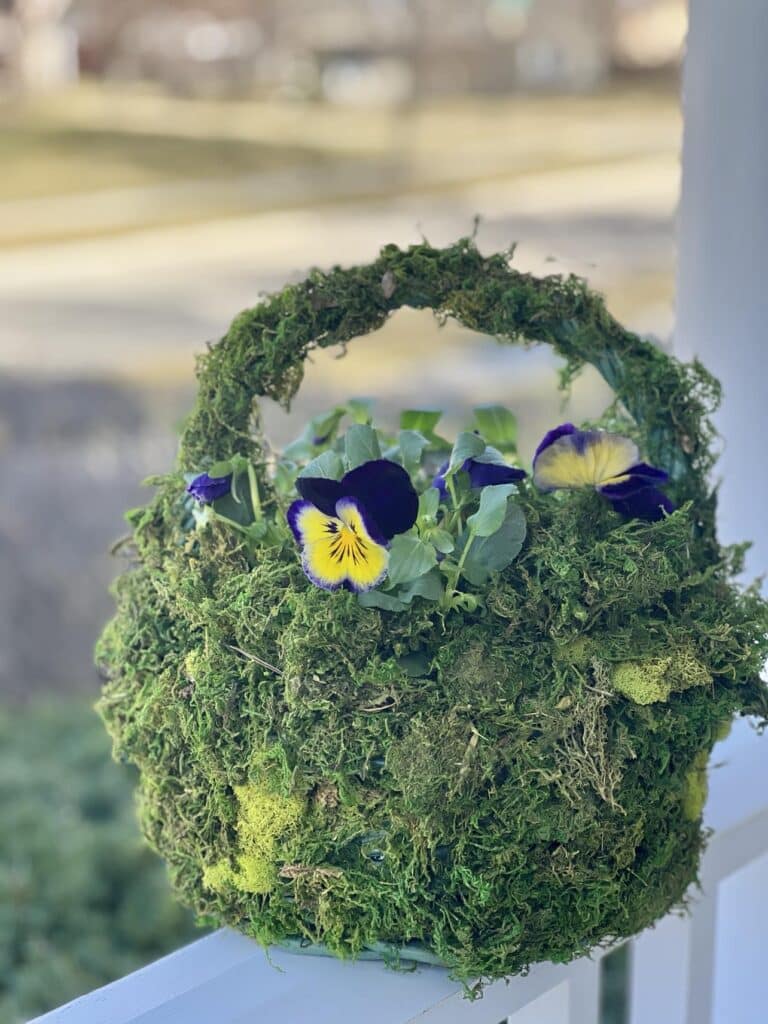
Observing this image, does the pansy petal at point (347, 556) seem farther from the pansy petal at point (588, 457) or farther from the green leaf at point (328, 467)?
the pansy petal at point (588, 457)

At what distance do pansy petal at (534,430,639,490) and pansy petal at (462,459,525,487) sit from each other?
0.03 metres

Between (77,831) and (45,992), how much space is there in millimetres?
375

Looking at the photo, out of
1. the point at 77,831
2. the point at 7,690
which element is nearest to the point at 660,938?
the point at 77,831

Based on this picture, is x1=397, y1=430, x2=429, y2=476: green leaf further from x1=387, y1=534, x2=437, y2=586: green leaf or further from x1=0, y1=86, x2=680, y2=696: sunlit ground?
x1=0, y1=86, x2=680, y2=696: sunlit ground

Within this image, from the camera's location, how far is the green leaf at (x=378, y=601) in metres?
0.55

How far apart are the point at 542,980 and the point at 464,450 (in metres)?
0.37

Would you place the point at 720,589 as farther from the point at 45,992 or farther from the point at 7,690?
the point at 7,690

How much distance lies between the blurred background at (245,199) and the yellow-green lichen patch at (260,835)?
7.71ft

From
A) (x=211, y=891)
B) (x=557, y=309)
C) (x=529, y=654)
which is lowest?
(x=211, y=891)

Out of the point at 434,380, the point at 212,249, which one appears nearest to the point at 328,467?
the point at 434,380

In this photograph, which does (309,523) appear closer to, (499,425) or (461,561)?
(461,561)

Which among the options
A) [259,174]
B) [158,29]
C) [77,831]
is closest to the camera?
[77,831]

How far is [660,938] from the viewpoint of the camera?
845 mm

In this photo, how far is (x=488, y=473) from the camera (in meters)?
0.60
